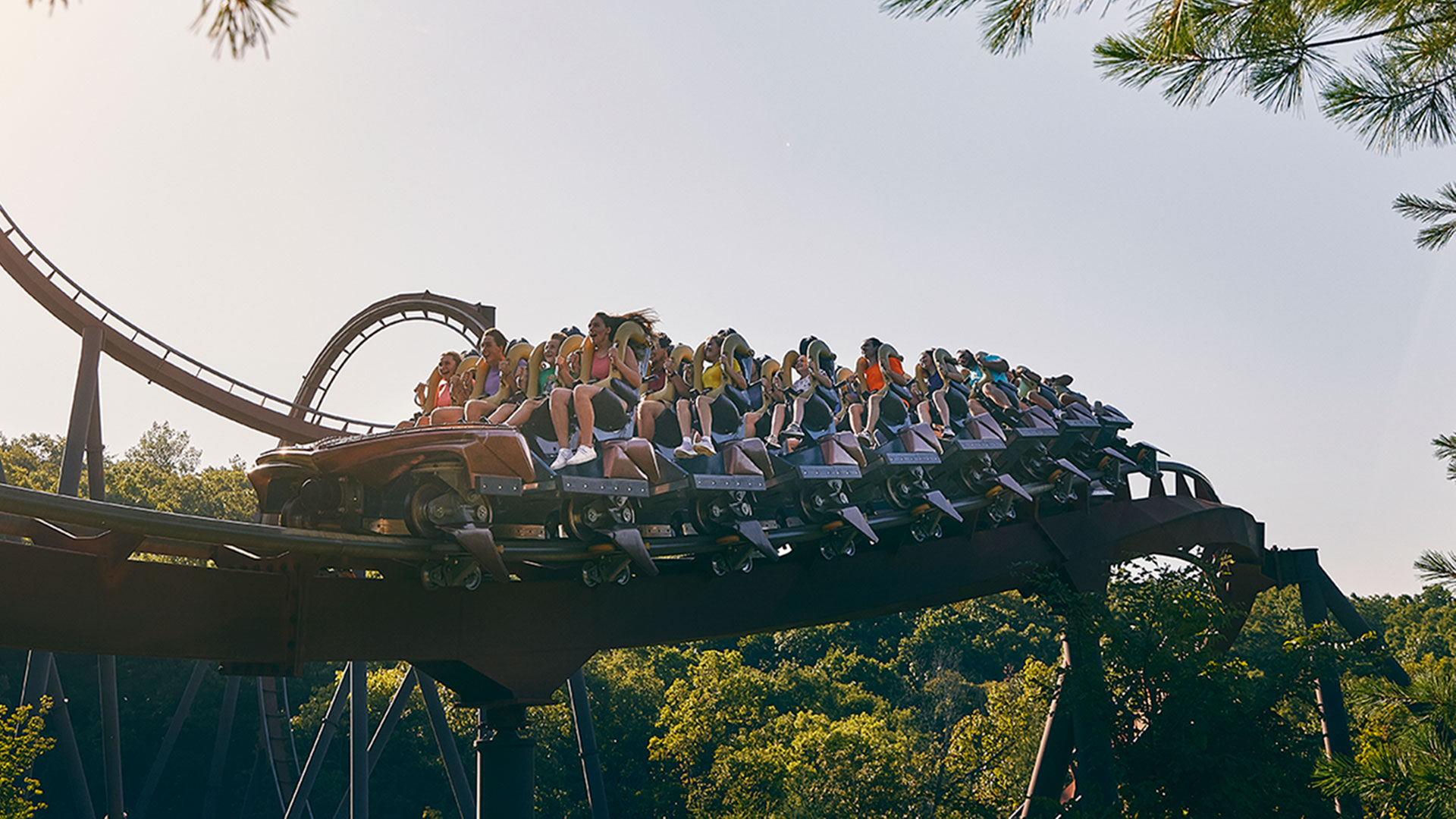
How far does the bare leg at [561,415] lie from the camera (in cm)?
657

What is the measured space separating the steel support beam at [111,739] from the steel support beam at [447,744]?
9.55 ft

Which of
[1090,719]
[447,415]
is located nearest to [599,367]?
[447,415]

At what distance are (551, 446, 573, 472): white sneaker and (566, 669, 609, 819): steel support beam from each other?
6.37 metres

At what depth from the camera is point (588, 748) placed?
12.9 m

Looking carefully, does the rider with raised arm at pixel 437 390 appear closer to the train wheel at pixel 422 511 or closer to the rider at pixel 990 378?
the train wheel at pixel 422 511

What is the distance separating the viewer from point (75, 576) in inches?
203

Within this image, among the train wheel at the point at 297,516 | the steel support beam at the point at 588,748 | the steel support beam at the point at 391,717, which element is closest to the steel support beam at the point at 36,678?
the steel support beam at the point at 391,717

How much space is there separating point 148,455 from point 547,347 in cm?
5235

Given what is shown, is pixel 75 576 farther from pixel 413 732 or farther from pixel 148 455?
pixel 148 455

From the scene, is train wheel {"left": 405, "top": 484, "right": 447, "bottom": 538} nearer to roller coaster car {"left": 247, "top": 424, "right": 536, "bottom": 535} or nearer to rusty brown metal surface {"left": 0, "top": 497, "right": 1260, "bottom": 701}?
roller coaster car {"left": 247, "top": 424, "right": 536, "bottom": 535}

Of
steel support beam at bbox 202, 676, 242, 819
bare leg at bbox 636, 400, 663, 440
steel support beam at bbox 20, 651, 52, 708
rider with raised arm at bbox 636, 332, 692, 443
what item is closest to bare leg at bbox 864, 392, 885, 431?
rider with raised arm at bbox 636, 332, 692, 443

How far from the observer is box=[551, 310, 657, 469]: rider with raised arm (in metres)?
6.50

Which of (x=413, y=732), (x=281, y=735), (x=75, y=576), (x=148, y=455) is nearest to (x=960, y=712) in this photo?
(x=413, y=732)

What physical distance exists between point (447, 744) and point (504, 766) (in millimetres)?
6042
